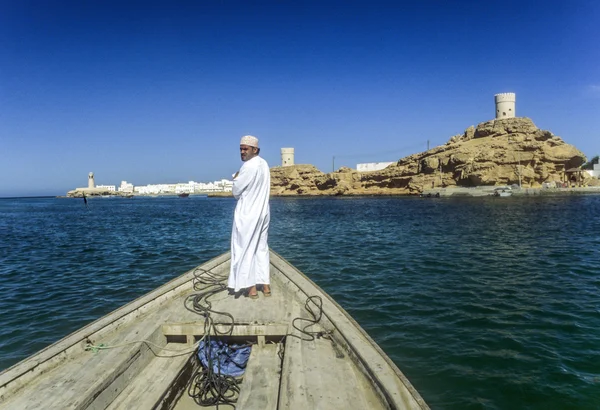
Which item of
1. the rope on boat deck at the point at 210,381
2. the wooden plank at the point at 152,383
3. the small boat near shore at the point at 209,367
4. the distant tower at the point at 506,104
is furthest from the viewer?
the distant tower at the point at 506,104

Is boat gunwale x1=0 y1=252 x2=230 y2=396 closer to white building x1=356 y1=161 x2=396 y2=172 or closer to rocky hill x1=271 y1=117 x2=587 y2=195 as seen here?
rocky hill x1=271 y1=117 x2=587 y2=195

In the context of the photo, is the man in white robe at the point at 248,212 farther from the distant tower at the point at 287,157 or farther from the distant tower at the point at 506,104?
the distant tower at the point at 287,157

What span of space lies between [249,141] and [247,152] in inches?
6.1

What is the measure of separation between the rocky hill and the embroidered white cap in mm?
82145

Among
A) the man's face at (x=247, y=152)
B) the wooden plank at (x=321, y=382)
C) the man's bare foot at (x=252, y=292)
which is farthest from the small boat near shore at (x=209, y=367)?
the man's face at (x=247, y=152)

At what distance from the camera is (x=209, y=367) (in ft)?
12.0

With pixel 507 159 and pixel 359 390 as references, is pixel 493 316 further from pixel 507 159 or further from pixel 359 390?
pixel 507 159

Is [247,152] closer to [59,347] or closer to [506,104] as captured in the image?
[59,347]

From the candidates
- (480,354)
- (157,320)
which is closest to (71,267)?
(157,320)

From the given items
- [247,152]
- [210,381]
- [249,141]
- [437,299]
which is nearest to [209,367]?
[210,381]

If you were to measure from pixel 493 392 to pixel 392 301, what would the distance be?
3716 mm

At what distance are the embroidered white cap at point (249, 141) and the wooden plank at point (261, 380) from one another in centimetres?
262

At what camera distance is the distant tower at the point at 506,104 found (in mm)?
96875

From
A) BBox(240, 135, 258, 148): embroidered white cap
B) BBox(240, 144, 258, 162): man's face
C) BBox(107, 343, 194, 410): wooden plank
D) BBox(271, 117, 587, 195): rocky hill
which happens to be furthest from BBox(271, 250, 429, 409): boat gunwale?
BBox(271, 117, 587, 195): rocky hill
